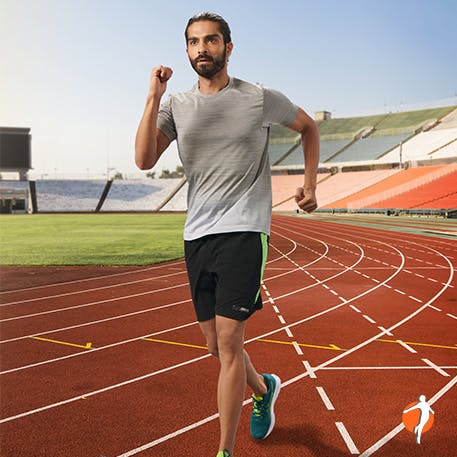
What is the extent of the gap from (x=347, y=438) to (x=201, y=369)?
5.74 feet

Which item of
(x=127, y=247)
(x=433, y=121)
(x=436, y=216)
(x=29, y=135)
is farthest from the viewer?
(x=433, y=121)

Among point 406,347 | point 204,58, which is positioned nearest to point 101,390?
point 204,58

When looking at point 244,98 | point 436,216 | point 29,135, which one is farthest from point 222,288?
point 29,135

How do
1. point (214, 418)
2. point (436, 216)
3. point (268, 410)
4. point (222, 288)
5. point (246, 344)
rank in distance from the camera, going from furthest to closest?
point (436, 216)
point (246, 344)
point (214, 418)
point (268, 410)
point (222, 288)

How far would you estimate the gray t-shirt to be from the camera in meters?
2.53

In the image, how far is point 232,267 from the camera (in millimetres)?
2512

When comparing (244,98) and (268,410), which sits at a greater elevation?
(244,98)

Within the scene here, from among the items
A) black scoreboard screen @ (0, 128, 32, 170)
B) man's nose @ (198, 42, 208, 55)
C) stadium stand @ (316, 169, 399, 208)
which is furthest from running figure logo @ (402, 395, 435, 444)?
black scoreboard screen @ (0, 128, 32, 170)

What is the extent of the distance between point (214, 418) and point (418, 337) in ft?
10.9

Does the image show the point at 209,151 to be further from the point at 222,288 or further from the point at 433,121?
the point at 433,121

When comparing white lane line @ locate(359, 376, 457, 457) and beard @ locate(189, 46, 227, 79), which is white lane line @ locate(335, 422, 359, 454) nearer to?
white lane line @ locate(359, 376, 457, 457)

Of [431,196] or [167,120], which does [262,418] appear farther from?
[431,196]

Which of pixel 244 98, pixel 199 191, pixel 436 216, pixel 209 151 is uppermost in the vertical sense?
pixel 244 98

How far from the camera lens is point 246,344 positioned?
218 inches
